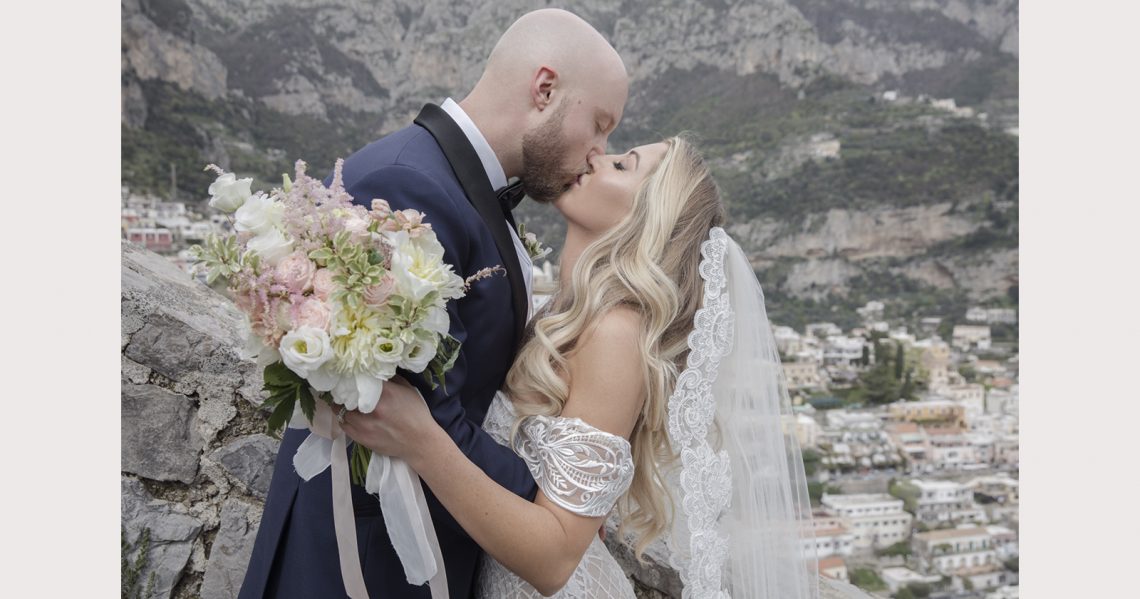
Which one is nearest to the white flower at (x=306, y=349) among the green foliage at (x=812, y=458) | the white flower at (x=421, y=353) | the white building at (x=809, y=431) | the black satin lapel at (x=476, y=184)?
the white flower at (x=421, y=353)

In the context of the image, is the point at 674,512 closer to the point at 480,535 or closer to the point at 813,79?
the point at 480,535

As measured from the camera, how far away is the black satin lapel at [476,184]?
Answer: 1785 millimetres

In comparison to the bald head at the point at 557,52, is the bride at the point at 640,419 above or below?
below

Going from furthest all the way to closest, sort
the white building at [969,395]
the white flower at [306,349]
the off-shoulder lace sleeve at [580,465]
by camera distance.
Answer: the white building at [969,395], the off-shoulder lace sleeve at [580,465], the white flower at [306,349]

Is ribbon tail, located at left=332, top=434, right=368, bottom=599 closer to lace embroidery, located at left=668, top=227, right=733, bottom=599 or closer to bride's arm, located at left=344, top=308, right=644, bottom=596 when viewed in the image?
bride's arm, located at left=344, top=308, right=644, bottom=596

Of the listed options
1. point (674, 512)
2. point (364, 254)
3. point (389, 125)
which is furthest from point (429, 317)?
point (389, 125)

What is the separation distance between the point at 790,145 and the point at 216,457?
37240 mm

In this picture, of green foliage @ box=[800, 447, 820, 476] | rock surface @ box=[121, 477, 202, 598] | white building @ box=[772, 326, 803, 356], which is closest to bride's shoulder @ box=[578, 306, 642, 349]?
rock surface @ box=[121, 477, 202, 598]

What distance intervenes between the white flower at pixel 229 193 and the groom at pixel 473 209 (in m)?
0.25

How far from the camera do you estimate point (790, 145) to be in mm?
37188


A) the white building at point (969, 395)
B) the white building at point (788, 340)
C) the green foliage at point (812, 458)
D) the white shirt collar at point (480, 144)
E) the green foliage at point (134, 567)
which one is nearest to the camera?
the white shirt collar at point (480, 144)

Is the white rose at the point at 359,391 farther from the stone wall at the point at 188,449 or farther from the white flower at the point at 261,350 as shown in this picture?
the stone wall at the point at 188,449

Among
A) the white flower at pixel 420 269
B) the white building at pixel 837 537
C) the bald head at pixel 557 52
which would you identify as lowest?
the white building at pixel 837 537

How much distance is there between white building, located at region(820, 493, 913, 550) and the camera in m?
29.1
